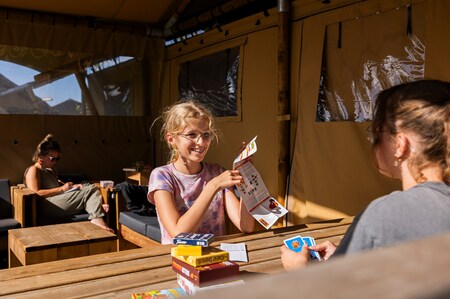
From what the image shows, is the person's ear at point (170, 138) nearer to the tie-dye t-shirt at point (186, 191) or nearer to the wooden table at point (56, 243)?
the tie-dye t-shirt at point (186, 191)

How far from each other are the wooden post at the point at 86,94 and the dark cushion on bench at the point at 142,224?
3179 millimetres

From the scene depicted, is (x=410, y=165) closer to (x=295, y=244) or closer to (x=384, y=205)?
(x=384, y=205)

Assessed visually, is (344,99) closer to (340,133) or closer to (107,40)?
(340,133)

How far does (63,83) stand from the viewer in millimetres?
6992

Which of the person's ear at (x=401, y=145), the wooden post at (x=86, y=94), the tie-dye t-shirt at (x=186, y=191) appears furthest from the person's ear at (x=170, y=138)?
the wooden post at (x=86, y=94)

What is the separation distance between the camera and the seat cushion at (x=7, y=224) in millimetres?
4402

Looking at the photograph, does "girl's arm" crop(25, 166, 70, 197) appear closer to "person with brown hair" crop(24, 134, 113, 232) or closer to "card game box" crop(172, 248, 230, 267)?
"person with brown hair" crop(24, 134, 113, 232)

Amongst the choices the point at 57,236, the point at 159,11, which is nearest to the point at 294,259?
the point at 57,236

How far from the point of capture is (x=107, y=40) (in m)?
6.95

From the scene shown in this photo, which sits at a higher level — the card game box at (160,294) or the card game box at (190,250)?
the card game box at (190,250)

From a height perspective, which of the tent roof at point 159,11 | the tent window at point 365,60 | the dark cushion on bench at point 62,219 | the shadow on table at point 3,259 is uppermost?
the tent roof at point 159,11

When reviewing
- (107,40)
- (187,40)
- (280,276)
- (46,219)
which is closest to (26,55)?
(107,40)

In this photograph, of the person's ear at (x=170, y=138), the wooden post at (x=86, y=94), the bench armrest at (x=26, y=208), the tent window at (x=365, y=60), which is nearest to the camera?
the person's ear at (x=170, y=138)

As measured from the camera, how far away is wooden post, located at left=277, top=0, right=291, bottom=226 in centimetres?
491
